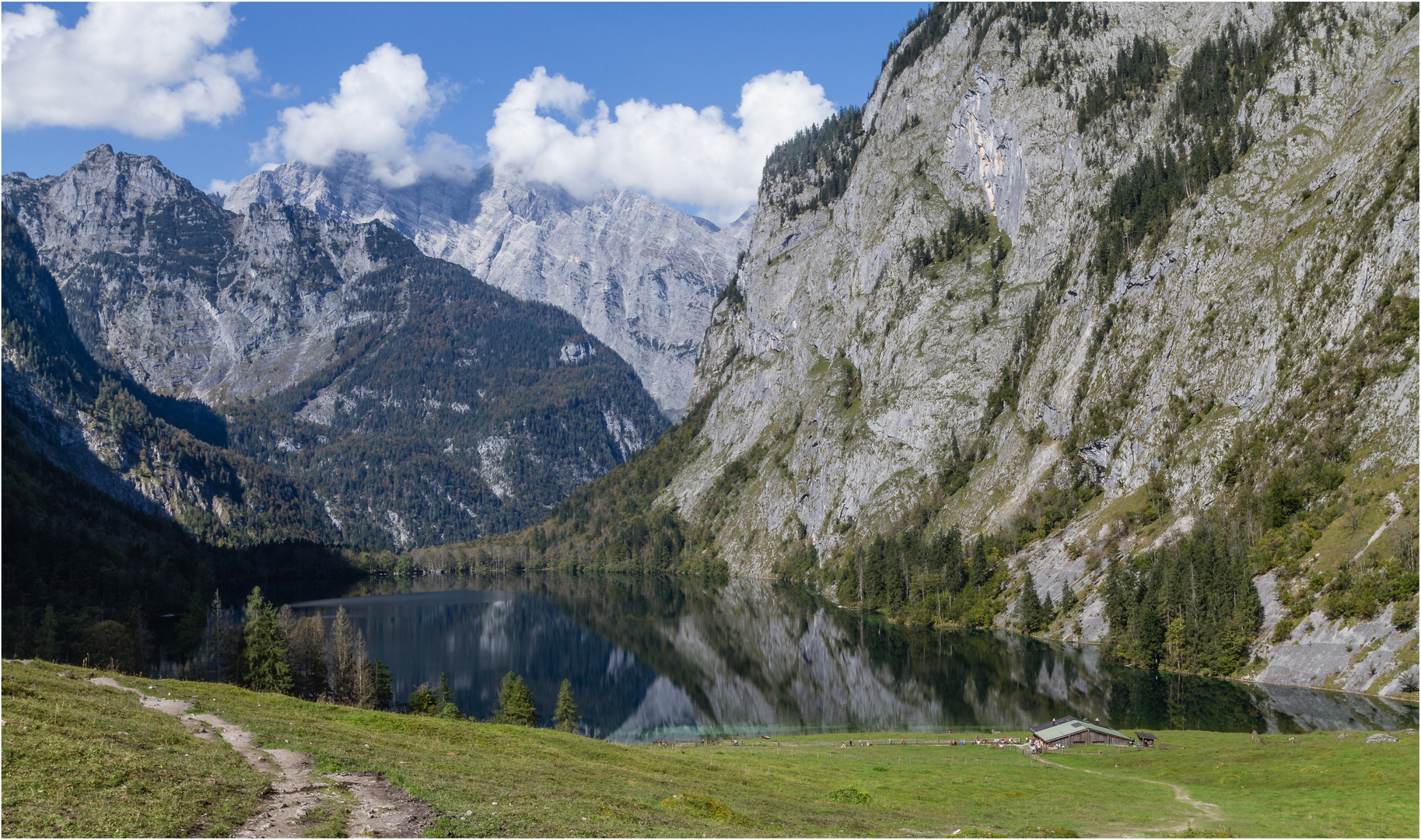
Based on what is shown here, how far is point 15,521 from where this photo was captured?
18425 cm

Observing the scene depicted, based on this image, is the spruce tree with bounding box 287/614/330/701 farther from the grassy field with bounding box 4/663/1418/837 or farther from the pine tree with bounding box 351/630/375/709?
the grassy field with bounding box 4/663/1418/837

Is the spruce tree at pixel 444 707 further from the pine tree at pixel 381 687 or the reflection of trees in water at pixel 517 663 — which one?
the reflection of trees in water at pixel 517 663

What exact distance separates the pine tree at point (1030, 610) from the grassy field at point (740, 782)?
72.1 meters

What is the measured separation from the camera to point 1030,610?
15400 centimetres

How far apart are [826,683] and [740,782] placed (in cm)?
7765

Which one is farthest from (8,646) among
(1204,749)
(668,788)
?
(1204,749)

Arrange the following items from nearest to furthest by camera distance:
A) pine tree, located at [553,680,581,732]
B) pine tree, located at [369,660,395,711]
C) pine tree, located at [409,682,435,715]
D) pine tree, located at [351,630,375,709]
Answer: pine tree, located at [409,682,435,715] → pine tree, located at [553,680,581,732] → pine tree, located at [351,630,375,709] → pine tree, located at [369,660,395,711]

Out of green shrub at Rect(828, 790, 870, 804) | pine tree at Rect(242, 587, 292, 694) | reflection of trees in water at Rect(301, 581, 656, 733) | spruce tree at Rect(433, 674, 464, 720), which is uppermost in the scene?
pine tree at Rect(242, 587, 292, 694)

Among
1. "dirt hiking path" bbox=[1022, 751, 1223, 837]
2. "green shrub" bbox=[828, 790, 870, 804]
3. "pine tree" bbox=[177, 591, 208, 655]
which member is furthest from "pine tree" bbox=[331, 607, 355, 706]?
"dirt hiking path" bbox=[1022, 751, 1223, 837]

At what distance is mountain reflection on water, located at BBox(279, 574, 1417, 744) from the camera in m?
98.8

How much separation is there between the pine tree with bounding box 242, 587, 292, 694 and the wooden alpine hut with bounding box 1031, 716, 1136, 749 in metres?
78.0

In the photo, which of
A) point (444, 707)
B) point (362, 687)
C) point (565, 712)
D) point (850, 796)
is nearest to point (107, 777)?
point (850, 796)

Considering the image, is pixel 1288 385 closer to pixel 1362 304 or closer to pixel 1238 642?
pixel 1362 304

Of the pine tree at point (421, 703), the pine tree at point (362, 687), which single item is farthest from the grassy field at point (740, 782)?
the pine tree at point (362, 687)
